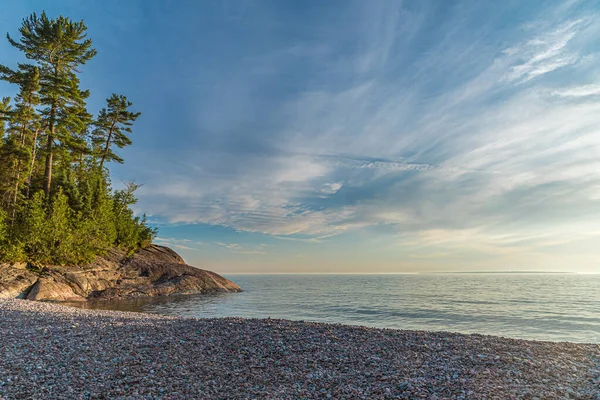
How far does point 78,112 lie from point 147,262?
63.6ft

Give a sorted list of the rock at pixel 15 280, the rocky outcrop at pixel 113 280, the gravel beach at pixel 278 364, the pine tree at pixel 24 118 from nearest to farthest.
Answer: the gravel beach at pixel 278 364
the rock at pixel 15 280
the rocky outcrop at pixel 113 280
the pine tree at pixel 24 118

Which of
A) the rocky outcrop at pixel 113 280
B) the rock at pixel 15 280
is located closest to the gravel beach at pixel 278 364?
the rock at pixel 15 280

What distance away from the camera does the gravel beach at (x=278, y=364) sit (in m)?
7.42

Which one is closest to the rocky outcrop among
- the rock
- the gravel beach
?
the rock

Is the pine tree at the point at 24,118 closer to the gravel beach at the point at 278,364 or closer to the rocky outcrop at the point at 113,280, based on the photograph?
the rocky outcrop at the point at 113,280

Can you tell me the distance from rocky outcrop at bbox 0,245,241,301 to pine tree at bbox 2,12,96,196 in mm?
10328

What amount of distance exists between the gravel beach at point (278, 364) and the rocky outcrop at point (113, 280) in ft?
61.6

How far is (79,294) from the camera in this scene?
31.5 m

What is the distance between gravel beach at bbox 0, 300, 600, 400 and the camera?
7.42 meters

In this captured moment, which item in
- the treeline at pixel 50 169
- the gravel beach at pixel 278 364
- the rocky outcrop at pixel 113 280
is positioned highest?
the treeline at pixel 50 169

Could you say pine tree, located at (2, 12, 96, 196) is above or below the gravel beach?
above

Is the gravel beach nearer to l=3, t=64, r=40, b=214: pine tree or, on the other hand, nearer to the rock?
the rock

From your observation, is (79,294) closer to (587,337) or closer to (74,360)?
(74,360)

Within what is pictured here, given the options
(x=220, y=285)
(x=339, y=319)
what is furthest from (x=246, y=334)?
(x=220, y=285)
